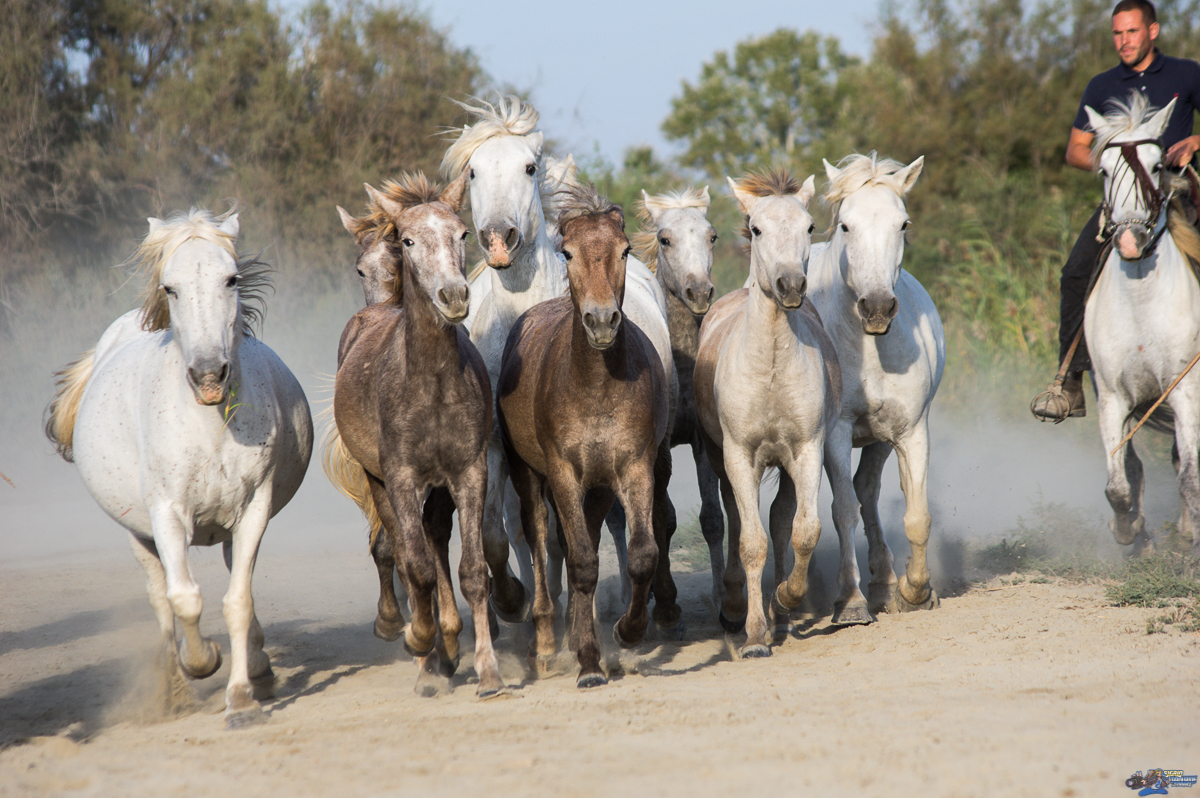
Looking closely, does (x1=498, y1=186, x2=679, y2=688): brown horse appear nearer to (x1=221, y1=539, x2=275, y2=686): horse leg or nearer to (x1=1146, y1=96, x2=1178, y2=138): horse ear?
(x1=221, y1=539, x2=275, y2=686): horse leg

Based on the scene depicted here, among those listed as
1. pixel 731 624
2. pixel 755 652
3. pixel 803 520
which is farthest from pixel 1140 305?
pixel 755 652

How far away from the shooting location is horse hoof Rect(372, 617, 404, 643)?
5.75 metres

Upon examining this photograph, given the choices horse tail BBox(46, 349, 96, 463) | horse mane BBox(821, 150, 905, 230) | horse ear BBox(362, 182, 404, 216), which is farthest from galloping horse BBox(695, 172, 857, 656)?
horse tail BBox(46, 349, 96, 463)

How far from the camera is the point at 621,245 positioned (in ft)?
15.2

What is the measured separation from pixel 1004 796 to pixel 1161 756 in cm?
61

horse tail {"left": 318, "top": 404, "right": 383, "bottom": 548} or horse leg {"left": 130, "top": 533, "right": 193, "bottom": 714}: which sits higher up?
horse tail {"left": 318, "top": 404, "right": 383, "bottom": 548}

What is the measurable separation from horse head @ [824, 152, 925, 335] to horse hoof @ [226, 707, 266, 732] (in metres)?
3.46

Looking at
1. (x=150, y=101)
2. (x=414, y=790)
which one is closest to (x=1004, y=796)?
(x=414, y=790)

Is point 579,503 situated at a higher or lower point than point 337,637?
higher

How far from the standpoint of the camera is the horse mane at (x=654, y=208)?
282 inches

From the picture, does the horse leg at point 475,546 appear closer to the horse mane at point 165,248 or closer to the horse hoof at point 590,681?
the horse hoof at point 590,681

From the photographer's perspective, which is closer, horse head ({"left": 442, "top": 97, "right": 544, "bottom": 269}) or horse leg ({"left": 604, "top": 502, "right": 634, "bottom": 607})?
horse head ({"left": 442, "top": 97, "right": 544, "bottom": 269})

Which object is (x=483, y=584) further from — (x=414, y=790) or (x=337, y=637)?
(x=337, y=637)

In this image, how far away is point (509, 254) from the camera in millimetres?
5496
